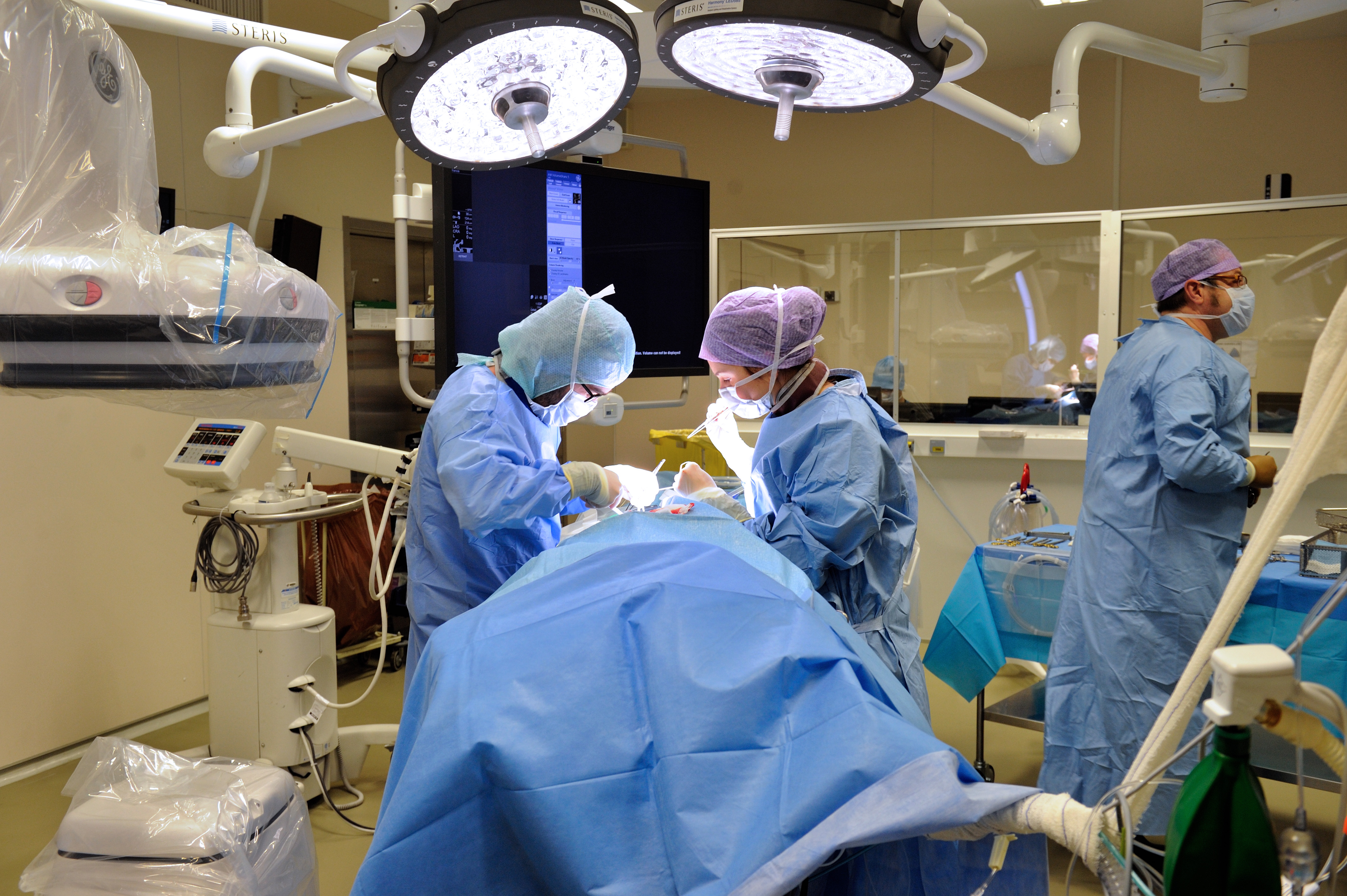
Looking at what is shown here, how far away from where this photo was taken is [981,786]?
0.83 metres

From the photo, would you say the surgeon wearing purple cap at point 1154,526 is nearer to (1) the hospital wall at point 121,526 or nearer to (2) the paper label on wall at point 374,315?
(1) the hospital wall at point 121,526

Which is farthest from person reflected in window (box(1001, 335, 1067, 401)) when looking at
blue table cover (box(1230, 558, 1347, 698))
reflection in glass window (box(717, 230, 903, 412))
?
blue table cover (box(1230, 558, 1347, 698))

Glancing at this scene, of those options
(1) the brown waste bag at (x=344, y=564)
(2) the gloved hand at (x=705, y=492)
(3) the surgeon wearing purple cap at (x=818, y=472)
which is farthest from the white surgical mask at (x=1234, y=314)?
(1) the brown waste bag at (x=344, y=564)

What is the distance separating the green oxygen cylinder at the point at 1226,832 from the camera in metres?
0.59

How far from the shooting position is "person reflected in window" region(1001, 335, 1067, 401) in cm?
439

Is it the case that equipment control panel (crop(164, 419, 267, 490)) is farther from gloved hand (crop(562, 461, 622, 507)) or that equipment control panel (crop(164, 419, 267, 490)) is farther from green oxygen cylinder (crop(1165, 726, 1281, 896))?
green oxygen cylinder (crop(1165, 726, 1281, 896))

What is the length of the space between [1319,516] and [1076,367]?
2097 millimetres

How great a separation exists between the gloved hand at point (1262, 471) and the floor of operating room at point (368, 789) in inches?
31.4

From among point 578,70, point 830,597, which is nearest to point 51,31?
point 578,70

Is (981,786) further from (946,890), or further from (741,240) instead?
(741,240)

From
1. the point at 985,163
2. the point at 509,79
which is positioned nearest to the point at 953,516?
the point at 985,163

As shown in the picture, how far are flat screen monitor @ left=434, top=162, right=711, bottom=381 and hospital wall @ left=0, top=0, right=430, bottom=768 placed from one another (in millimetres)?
1311

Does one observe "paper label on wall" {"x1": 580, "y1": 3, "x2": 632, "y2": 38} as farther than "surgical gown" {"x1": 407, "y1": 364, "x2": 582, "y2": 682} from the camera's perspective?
No

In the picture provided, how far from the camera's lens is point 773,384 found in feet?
7.38
